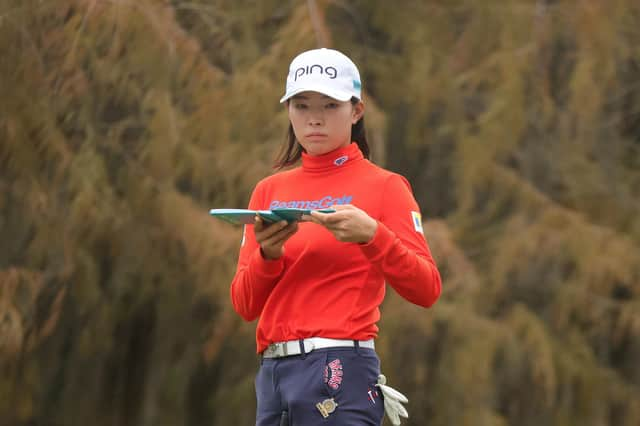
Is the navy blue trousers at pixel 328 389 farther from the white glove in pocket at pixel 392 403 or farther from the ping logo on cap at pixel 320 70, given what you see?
the ping logo on cap at pixel 320 70

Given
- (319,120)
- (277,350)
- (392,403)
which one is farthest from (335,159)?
(392,403)

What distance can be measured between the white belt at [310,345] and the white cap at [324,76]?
0.48m

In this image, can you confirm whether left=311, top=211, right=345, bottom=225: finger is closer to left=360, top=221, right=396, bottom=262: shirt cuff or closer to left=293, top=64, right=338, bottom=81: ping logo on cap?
left=360, top=221, right=396, bottom=262: shirt cuff

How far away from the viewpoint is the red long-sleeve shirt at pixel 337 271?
2.28m

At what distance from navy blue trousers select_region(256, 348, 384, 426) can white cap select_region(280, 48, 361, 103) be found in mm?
513

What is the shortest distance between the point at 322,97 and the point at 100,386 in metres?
4.17

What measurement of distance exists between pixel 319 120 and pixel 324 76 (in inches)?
3.8

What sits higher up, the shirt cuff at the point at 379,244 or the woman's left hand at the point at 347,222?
the woman's left hand at the point at 347,222

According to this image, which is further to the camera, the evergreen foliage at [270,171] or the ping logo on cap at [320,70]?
the evergreen foliage at [270,171]

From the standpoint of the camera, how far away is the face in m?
2.37

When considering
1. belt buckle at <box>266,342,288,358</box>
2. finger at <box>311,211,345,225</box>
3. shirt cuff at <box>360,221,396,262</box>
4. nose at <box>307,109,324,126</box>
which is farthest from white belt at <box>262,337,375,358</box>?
nose at <box>307,109,324,126</box>

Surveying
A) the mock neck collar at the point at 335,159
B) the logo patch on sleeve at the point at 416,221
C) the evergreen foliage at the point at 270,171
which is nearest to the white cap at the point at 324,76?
the mock neck collar at the point at 335,159

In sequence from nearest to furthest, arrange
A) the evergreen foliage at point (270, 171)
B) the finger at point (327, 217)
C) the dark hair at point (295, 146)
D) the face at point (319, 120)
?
1. the finger at point (327, 217)
2. the face at point (319, 120)
3. the dark hair at point (295, 146)
4. the evergreen foliage at point (270, 171)

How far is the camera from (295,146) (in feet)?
8.70
